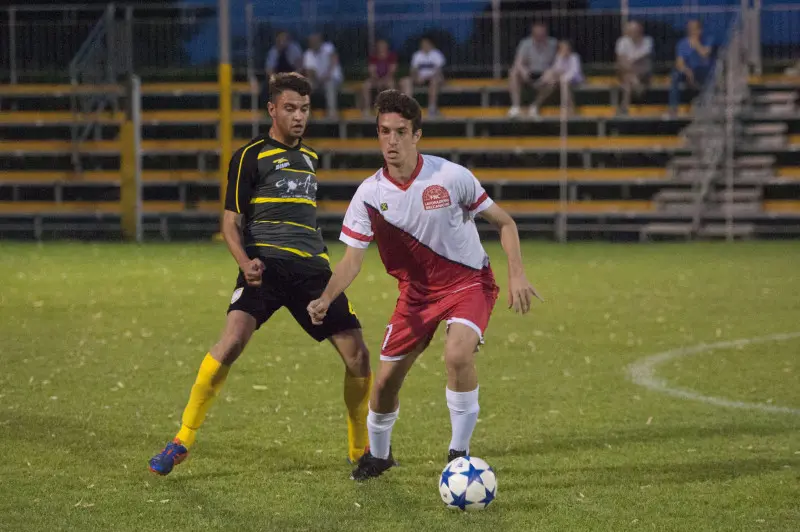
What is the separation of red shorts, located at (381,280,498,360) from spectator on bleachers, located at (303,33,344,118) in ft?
62.6

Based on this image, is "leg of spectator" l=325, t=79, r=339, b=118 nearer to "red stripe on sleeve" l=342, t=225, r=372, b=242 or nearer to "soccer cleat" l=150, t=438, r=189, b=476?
"red stripe on sleeve" l=342, t=225, r=372, b=242

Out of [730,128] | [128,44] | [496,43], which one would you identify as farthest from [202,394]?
[496,43]

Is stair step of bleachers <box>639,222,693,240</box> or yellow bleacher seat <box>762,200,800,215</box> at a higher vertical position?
yellow bleacher seat <box>762,200,800,215</box>

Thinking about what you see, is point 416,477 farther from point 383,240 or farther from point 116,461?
point 116,461

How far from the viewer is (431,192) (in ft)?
19.8

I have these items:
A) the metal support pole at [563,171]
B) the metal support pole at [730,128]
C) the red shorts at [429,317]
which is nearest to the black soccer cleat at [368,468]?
the red shorts at [429,317]

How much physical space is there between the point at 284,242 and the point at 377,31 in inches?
809

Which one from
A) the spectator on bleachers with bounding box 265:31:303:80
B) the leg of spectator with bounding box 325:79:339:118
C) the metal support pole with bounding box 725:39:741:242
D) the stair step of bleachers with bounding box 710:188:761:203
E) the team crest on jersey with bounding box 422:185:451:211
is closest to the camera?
the team crest on jersey with bounding box 422:185:451:211

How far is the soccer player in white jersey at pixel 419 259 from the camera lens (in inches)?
234

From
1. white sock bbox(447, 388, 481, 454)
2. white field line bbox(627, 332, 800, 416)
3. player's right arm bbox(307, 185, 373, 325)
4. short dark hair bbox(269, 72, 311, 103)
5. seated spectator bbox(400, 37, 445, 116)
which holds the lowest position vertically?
white field line bbox(627, 332, 800, 416)

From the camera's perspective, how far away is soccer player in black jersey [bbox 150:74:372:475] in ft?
21.2

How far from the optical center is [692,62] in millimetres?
23734

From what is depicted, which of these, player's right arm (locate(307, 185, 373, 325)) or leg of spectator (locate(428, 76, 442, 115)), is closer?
player's right arm (locate(307, 185, 373, 325))

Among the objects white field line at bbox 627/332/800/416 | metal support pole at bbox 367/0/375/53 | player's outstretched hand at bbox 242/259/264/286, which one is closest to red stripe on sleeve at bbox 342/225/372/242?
player's outstretched hand at bbox 242/259/264/286
